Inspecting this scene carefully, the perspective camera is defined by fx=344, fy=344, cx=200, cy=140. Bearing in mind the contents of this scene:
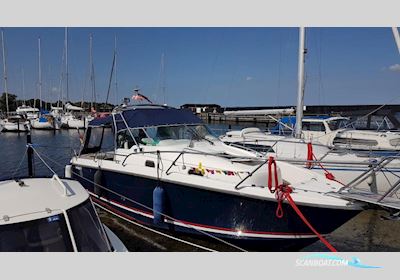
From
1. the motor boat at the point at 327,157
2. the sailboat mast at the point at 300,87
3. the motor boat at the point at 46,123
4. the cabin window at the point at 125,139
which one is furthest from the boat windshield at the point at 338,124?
the motor boat at the point at 46,123

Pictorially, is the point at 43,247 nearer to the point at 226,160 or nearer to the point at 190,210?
the point at 190,210

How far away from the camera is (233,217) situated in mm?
5703

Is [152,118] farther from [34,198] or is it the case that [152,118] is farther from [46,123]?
[46,123]

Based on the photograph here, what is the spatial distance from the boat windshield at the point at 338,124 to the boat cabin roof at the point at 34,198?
12297 mm

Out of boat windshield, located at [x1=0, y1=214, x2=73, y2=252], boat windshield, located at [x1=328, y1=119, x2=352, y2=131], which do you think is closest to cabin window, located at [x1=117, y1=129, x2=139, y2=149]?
boat windshield, located at [x1=0, y1=214, x2=73, y2=252]

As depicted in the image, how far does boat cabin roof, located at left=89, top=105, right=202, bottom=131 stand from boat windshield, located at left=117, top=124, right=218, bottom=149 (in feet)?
0.33

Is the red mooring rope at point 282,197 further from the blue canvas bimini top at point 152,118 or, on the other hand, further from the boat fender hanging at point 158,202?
the blue canvas bimini top at point 152,118

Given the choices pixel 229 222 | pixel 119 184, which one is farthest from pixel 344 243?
pixel 119 184

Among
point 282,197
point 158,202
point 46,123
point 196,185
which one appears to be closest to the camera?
point 282,197

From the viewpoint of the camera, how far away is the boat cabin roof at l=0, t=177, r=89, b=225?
327 cm

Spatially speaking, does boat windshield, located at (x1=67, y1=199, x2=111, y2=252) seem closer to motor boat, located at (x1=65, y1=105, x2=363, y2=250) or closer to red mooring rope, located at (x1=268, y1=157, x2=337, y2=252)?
motor boat, located at (x1=65, y1=105, x2=363, y2=250)
